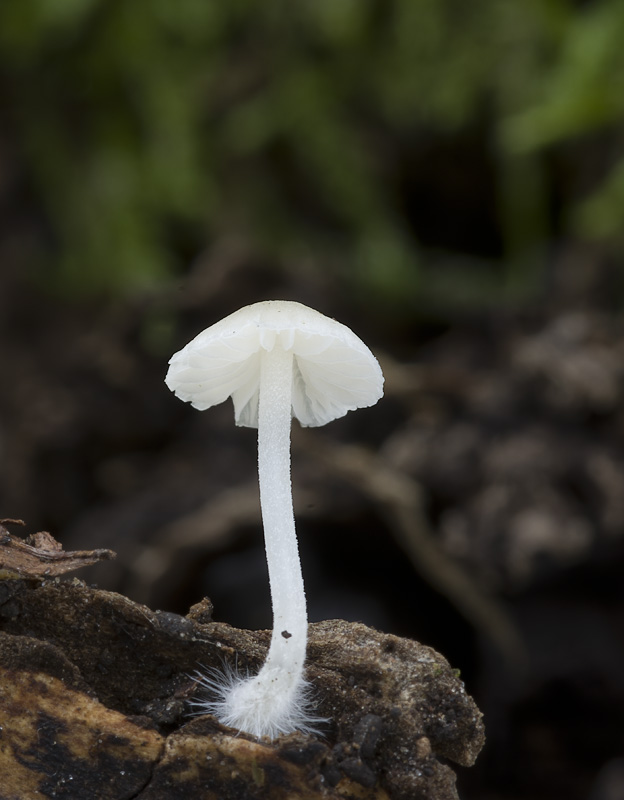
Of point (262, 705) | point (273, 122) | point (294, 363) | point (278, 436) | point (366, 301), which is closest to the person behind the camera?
point (262, 705)

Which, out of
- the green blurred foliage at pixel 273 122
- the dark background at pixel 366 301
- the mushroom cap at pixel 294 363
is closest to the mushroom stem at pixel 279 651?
the mushroom cap at pixel 294 363

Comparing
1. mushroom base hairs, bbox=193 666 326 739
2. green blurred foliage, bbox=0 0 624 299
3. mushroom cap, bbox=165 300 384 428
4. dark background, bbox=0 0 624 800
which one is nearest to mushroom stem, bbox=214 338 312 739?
mushroom base hairs, bbox=193 666 326 739

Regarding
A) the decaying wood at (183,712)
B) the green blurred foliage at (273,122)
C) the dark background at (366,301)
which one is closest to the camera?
the decaying wood at (183,712)

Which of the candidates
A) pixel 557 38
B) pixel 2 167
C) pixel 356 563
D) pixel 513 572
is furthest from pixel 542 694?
pixel 2 167

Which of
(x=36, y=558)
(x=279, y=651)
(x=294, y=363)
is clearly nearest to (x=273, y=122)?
(x=294, y=363)

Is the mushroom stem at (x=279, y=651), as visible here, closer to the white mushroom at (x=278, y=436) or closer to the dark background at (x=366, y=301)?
the white mushroom at (x=278, y=436)

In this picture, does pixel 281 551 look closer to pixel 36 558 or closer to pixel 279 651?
pixel 279 651
